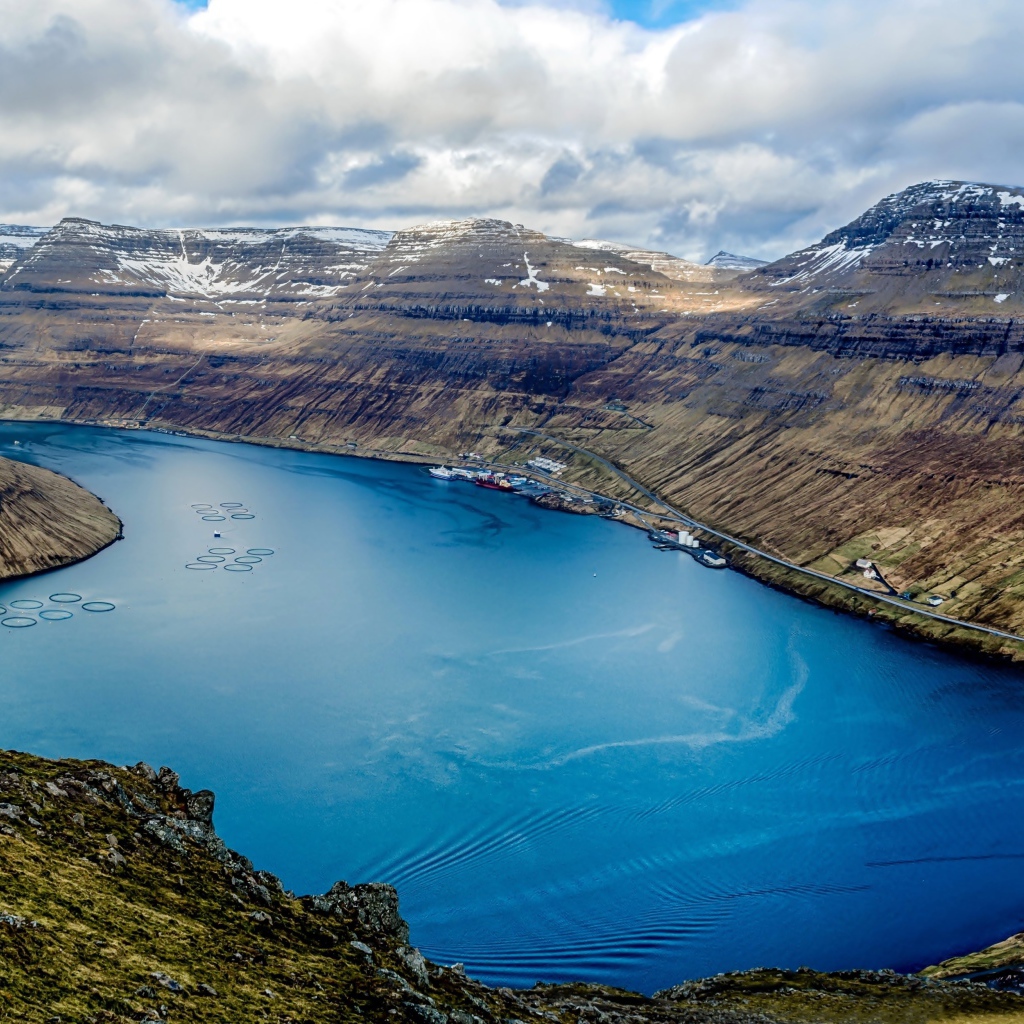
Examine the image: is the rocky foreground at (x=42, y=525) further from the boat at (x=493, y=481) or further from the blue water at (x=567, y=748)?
the boat at (x=493, y=481)

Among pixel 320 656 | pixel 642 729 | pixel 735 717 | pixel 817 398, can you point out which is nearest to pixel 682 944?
pixel 642 729

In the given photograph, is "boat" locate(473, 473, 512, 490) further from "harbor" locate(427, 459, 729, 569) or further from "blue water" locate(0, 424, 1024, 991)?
"blue water" locate(0, 424, 1024, 991)

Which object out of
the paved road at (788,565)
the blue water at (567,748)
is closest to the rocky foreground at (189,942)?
the blue water at (567,748)

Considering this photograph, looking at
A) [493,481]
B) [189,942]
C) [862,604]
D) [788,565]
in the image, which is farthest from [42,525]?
[189,942]

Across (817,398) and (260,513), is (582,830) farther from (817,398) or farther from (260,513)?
Result: (817,398)

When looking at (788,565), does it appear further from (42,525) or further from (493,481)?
(42,525)
